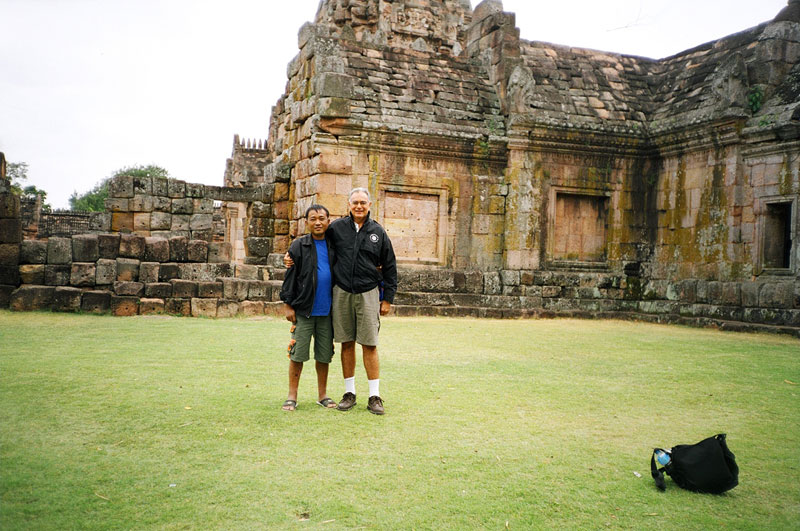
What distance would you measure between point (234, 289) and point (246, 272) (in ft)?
3.54

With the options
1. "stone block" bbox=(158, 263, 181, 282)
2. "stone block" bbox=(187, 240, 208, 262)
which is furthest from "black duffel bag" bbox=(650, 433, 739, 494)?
"stone block" bbox=(187, 240, 208, 262)

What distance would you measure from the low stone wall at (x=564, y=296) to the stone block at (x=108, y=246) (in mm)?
5149

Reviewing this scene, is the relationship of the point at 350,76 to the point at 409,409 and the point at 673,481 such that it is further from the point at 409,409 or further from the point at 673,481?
the point at 673,481

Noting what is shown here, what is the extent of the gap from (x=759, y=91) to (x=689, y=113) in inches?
53.5

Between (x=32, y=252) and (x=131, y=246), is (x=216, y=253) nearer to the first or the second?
(x=131, y=246)

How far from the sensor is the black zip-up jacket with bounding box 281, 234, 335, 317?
5.53 meters

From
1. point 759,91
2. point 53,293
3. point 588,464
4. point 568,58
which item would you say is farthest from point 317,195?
point 588,464

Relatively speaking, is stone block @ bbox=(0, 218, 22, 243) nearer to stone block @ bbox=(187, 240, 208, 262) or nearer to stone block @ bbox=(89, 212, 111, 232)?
stone block @ bbox=(187, 240, 208, 262)

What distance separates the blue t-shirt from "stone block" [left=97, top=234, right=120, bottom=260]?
24.4 feet

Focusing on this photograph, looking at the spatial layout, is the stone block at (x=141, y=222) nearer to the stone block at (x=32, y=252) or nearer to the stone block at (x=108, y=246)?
the stone block at (x=108, y=246)

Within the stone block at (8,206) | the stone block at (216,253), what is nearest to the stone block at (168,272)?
the stone block at (216,253)

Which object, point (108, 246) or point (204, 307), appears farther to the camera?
point (204, 307)

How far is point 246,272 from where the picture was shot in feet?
43.4

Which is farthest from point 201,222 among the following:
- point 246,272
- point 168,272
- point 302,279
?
point 302,279
